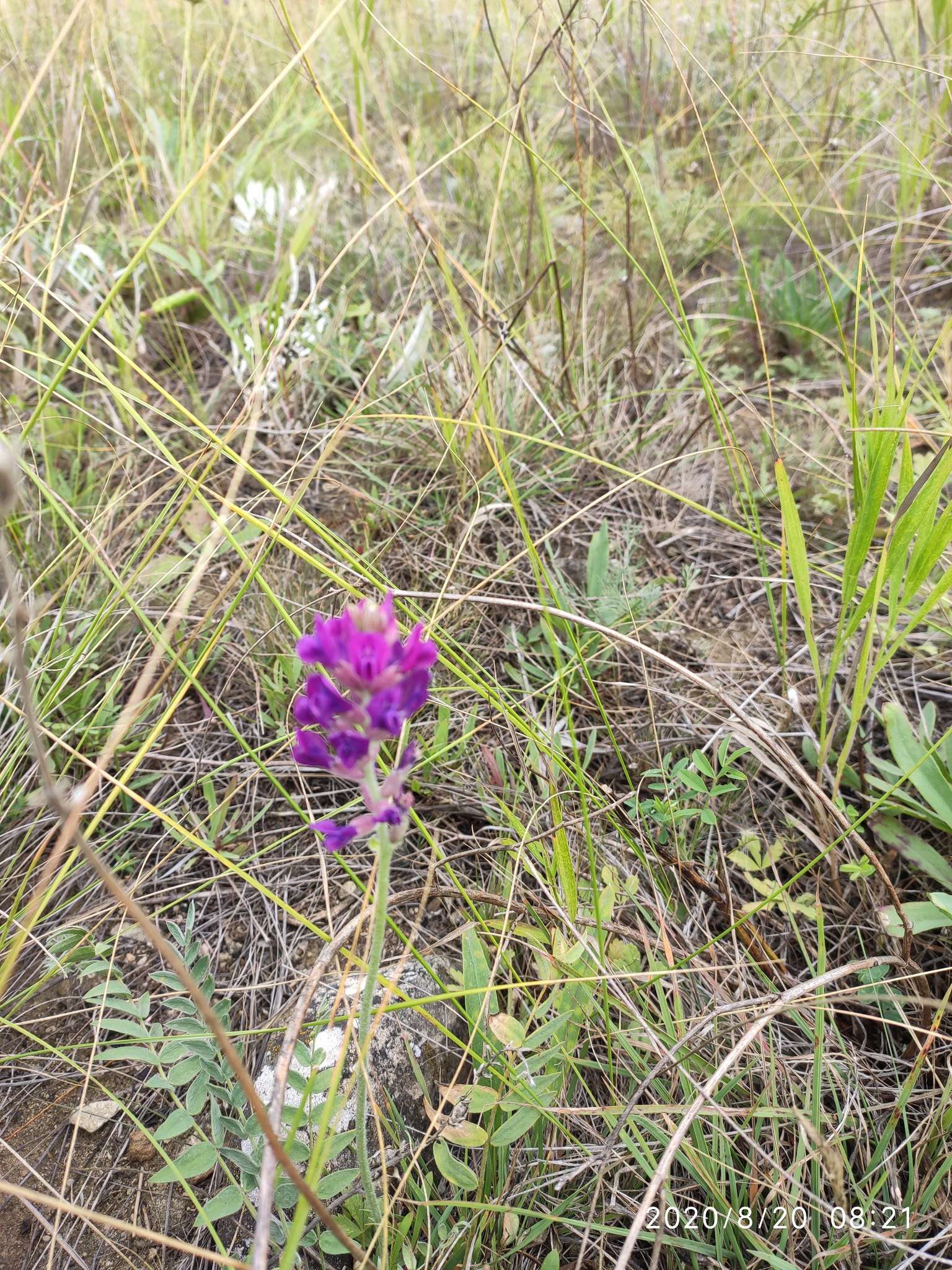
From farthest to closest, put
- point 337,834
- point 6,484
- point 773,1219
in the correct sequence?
point 773,1219
point 337,834
point 6,484

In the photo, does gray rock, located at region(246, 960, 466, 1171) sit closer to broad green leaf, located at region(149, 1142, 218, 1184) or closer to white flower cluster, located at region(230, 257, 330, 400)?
broad green leaf, located at region(149, 1142, 218, 1184)

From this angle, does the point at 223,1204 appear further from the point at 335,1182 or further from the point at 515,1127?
the point at 515,1127

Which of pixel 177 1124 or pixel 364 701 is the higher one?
pixel 364 701

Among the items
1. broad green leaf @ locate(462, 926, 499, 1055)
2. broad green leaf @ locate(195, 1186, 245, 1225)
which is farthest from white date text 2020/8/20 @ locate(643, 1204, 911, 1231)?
broad green leaf @ locate(195, 1186, 245, 1225)

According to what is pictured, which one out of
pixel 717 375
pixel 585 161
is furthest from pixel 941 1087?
pixel 585 161

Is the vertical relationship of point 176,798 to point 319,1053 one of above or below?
below

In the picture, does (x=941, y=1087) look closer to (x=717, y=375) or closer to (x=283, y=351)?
(x=717, y=375)

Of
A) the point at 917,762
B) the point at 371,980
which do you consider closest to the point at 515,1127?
the point at 371,980

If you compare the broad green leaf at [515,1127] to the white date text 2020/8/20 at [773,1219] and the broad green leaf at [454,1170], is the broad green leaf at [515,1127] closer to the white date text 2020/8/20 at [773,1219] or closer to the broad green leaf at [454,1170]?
the broad green leaf at [454,1170]
